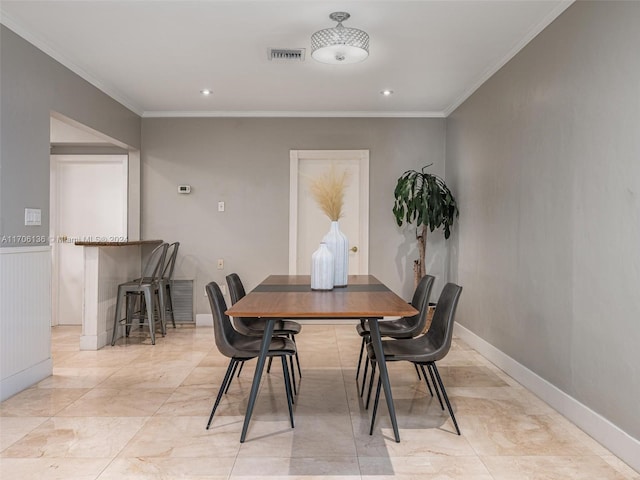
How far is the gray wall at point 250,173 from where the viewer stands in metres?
5.57

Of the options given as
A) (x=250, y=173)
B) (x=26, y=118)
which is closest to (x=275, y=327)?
(x=26, y=118)

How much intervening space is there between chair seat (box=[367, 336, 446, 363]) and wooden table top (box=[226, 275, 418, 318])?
0.91 feet

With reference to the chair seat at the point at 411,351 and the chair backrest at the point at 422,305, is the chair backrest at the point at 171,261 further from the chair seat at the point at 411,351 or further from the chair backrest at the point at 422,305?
the chair seat at the point at 411,351

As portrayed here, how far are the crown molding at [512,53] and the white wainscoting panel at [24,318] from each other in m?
3.83

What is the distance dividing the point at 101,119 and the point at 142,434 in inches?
124

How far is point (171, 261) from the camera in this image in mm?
5473

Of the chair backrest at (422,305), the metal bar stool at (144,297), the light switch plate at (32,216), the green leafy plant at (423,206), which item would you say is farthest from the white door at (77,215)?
the chair backrest at (422,305)

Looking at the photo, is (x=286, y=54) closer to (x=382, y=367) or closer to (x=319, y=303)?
(x=319, y=303)

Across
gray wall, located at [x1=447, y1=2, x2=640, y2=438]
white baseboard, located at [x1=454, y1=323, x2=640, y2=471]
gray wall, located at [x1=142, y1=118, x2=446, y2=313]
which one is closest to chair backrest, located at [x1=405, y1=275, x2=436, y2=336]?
gray wall, located at [x1=447, y1=2, x2=640, y2=438]

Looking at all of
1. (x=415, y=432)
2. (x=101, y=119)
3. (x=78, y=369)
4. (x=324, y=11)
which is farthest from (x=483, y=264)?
(x=101, y=119)

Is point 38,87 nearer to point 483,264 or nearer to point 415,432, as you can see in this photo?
point 415,432

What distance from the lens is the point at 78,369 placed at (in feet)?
12.4

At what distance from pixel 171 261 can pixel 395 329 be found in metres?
3.18

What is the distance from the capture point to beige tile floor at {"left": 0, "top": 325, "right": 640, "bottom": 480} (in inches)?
85.0
